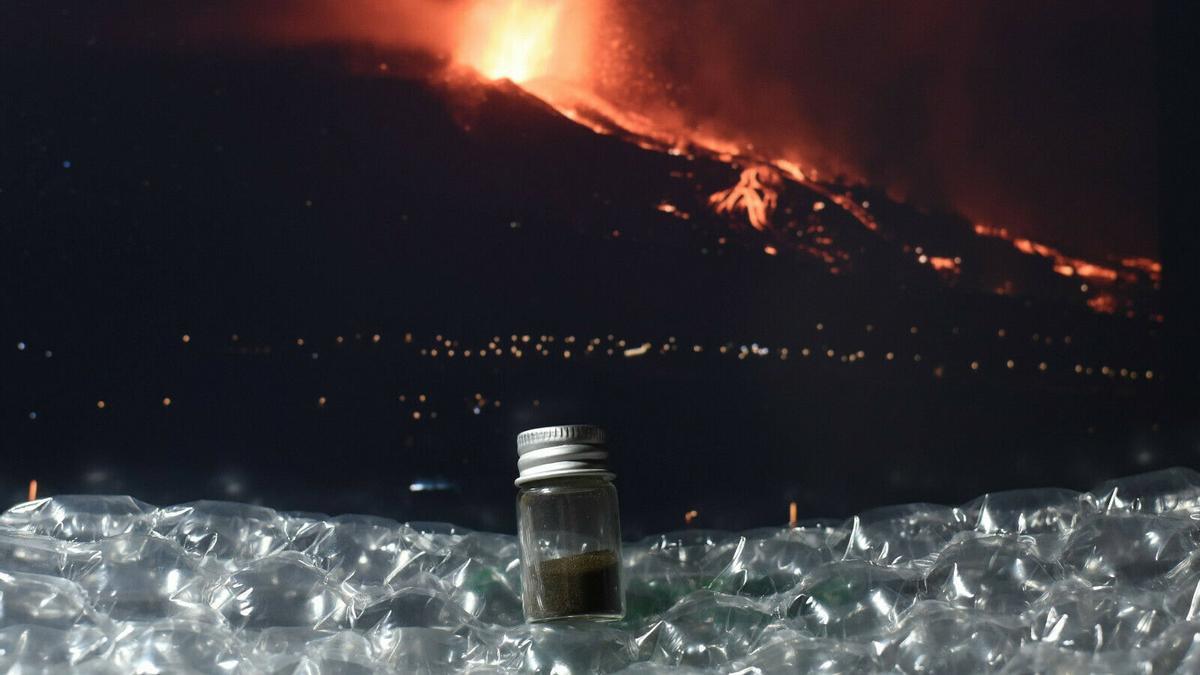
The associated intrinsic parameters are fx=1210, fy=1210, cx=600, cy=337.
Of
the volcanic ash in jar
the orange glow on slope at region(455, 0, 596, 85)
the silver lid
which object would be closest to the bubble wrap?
the volcanic ash in jar

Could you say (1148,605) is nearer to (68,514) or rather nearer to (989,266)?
(989,266)

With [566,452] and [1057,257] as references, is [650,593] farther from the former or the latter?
[1057,257]

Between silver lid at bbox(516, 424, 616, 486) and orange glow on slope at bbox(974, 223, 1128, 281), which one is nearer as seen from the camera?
silver lid at bbox(516, 424, 616, 486)

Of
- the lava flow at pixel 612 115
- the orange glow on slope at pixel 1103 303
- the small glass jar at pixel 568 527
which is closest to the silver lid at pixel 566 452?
the small glass jar at pixel 568 527

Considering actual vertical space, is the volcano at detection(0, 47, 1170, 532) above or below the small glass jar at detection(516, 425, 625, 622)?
above

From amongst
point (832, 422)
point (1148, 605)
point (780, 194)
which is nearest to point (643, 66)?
point (780, 194)

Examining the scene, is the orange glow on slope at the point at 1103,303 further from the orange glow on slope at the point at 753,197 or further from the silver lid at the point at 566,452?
the silver lid at the point at 566,452

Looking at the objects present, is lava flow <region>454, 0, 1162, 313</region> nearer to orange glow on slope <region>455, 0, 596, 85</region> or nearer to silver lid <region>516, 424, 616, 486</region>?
orange glow on slope <region>455, 0, 596, 85</region>
